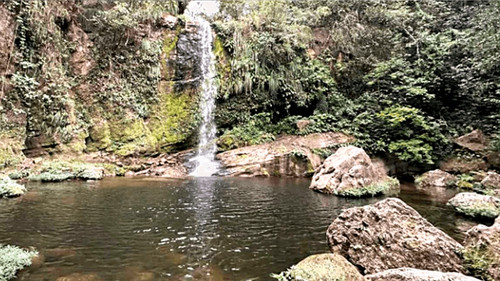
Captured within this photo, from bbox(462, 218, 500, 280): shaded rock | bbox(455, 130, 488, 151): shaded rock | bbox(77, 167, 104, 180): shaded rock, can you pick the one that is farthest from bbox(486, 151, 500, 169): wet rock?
bbox(77, 167, 104, 180): shaded rock

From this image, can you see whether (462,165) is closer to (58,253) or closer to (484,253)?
(484,253)

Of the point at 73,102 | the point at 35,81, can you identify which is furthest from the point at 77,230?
the point at 73,102

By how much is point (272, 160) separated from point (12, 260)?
12.9 metres

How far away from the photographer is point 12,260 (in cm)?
408

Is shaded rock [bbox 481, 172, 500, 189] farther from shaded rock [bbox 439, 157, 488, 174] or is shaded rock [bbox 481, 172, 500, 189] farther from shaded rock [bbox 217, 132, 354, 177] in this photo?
shaded rock [bbox 217, 132, 354, 177]

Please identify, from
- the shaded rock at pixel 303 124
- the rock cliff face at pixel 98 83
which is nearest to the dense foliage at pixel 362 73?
the shaded rock at pixel 303 124

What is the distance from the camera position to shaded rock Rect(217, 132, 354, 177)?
15867 millimetres

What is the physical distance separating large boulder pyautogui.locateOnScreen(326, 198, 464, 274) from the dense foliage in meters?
13.3

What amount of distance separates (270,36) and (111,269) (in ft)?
61.2

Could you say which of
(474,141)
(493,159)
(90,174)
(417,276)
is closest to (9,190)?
(90,174)

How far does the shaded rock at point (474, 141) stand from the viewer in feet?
51.4

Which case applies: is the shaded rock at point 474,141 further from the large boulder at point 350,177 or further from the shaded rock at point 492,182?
the large boulder at point 350,177

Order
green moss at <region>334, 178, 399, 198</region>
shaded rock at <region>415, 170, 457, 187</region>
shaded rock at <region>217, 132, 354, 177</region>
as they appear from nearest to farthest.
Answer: green moss at <region>334, 178, 399, 198</region>, shaded rock at <region>415, 170, 457, 187</region>, shaded rock at <region>217, 132, 354, 177</region>

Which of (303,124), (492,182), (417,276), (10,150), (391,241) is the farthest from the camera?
(303,124)
